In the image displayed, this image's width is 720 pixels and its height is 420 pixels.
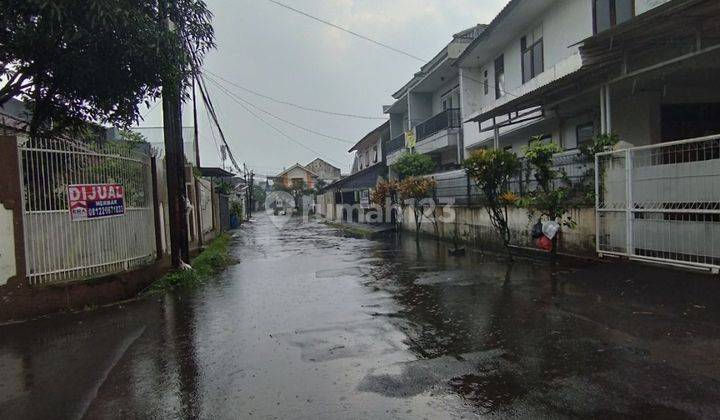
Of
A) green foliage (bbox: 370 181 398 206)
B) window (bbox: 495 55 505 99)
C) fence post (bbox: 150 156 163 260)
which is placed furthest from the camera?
green foliage (bbox: 370 181 398 206)

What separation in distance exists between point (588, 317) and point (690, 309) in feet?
4.19

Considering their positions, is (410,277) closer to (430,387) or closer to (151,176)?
(430,387)

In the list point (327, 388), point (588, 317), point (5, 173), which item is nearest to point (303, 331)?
point (327, 388)

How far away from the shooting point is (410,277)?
349 inches

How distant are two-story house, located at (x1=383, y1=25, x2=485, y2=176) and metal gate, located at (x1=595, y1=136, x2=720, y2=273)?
41.2 ft

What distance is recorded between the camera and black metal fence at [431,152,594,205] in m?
9.16

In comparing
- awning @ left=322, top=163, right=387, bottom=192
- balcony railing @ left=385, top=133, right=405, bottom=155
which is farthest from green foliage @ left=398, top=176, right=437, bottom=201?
awning @ left=322, top=163, right=387, bottom=192

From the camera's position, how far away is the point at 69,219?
22.8ft

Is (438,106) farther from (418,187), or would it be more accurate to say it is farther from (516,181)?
(516,181)

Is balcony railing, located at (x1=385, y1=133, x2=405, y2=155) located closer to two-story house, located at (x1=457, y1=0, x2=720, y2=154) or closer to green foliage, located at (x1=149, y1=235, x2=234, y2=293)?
two-story house, located at (x1=457, y1=0, x2=720, y2=154)

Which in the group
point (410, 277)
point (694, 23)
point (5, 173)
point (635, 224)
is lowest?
point (410, 277)

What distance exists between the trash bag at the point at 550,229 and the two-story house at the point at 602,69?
267cm

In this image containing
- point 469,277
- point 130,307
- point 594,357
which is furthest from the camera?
point 469,277

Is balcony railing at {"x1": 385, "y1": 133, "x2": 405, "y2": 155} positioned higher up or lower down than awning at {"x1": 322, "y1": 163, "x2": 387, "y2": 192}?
higher up
